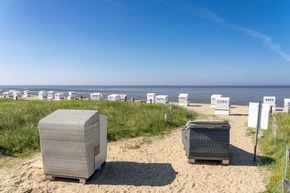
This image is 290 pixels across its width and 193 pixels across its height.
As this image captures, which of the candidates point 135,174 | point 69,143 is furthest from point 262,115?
point 69,143

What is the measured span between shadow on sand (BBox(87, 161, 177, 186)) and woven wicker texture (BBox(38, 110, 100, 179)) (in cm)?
51

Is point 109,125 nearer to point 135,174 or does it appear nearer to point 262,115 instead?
point 135,174

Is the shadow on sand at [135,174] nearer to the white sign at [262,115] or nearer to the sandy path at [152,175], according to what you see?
the sandy path at [152,175]

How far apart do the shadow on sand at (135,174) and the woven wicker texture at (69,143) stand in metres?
0.51

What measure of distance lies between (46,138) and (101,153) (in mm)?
1540

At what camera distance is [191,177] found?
19.4 feet

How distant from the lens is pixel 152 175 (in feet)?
19.8

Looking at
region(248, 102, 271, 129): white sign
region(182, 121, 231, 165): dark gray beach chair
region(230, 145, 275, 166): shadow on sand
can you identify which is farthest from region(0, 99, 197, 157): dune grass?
region(248, 102, 271, 129): white sign

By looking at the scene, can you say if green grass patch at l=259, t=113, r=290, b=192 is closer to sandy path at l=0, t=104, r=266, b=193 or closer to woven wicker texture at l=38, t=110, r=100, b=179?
sandy path at l=0, t=104, r=266, b=193

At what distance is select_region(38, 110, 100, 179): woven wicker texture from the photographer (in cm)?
519

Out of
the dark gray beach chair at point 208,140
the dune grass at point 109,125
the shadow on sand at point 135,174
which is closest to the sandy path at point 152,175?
the shadow on sand at point 135,174

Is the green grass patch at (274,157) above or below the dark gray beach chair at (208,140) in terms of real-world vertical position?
below

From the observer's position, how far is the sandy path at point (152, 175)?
5.25m

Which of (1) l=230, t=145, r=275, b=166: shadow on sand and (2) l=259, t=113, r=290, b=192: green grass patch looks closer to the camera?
(2) l=259, t=113, r=290, b=192: green grass patch
